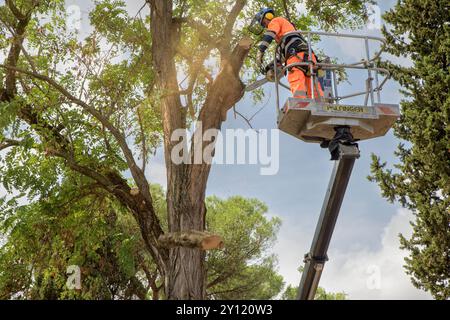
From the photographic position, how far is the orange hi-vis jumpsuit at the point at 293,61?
24.5 feet

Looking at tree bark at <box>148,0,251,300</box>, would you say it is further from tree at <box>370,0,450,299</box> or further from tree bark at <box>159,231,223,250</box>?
tree at <box>370,0,450,299</box>

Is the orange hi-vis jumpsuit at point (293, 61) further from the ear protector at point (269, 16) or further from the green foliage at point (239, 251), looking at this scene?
the green foliage at point (239, 251)

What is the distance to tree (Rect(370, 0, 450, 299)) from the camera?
56.9 feet

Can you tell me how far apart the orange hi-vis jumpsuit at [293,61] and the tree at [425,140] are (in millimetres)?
10517

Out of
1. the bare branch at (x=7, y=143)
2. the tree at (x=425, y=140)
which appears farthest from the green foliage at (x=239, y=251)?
the bare branch at (x=7, y=143)

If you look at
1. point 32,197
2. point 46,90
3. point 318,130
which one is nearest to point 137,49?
point 46,90

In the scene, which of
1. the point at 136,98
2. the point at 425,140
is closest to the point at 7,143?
the point at 136,98

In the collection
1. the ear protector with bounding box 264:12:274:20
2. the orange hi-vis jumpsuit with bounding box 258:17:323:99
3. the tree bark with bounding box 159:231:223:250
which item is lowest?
the tree bark with bounding box 159:231:223:250

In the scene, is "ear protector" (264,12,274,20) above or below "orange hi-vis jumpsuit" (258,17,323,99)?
above

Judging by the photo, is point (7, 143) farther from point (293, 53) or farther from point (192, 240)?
point (293, 53)

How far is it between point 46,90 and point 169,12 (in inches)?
133

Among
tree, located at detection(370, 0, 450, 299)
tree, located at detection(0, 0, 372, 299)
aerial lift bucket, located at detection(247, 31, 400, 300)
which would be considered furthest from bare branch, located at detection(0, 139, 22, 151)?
tree, located at detection(370, 0, 450, 299)

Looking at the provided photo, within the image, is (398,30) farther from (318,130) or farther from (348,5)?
(318,130)

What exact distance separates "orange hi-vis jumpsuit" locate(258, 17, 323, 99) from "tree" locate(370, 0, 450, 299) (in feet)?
34.5
